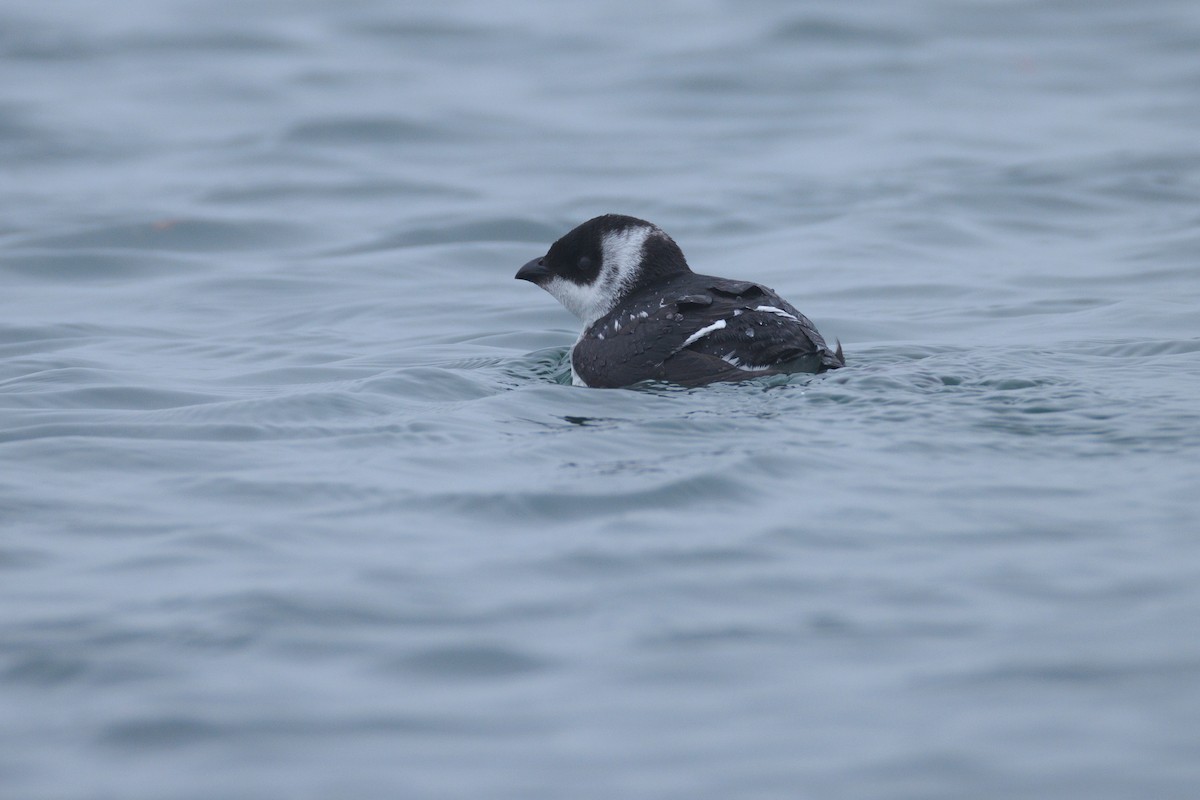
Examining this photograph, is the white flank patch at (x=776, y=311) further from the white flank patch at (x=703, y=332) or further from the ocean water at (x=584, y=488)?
the ocean water at (x=584, y=488)

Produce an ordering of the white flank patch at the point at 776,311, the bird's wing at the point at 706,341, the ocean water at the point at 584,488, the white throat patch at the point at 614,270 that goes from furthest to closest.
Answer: the white throat patch at the point at 614,270 < the white flank patch at the point at 776,311 < the bird's wing at the point at 706,341 < the ocean water at the point at 584,488

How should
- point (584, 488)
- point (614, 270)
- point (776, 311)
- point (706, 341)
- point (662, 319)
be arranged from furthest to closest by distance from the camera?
point (614, 270) < point (662, 319) < point (776, 311) < point (706, 341) < point (584, 488)

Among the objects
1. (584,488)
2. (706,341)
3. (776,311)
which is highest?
(776,311)

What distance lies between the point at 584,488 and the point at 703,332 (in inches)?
58.0

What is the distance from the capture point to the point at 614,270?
304 inches

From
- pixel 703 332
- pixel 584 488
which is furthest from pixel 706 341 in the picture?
pixel 584 488

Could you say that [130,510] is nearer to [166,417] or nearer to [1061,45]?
[166,417]

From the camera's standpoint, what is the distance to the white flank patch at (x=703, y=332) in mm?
6768

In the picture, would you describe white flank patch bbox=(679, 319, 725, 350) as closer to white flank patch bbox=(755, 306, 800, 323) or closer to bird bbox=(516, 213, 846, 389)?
bird bbox=(516, 213, 846, 389)

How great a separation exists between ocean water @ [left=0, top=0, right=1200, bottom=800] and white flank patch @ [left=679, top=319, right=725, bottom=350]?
29 centimetres

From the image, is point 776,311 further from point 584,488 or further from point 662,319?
point 584,488

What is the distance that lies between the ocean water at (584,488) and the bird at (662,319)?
17cm

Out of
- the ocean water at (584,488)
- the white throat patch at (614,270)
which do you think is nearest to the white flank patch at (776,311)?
the ocean water at (584,488)

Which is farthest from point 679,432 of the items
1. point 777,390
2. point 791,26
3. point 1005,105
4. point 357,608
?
point 791,26
